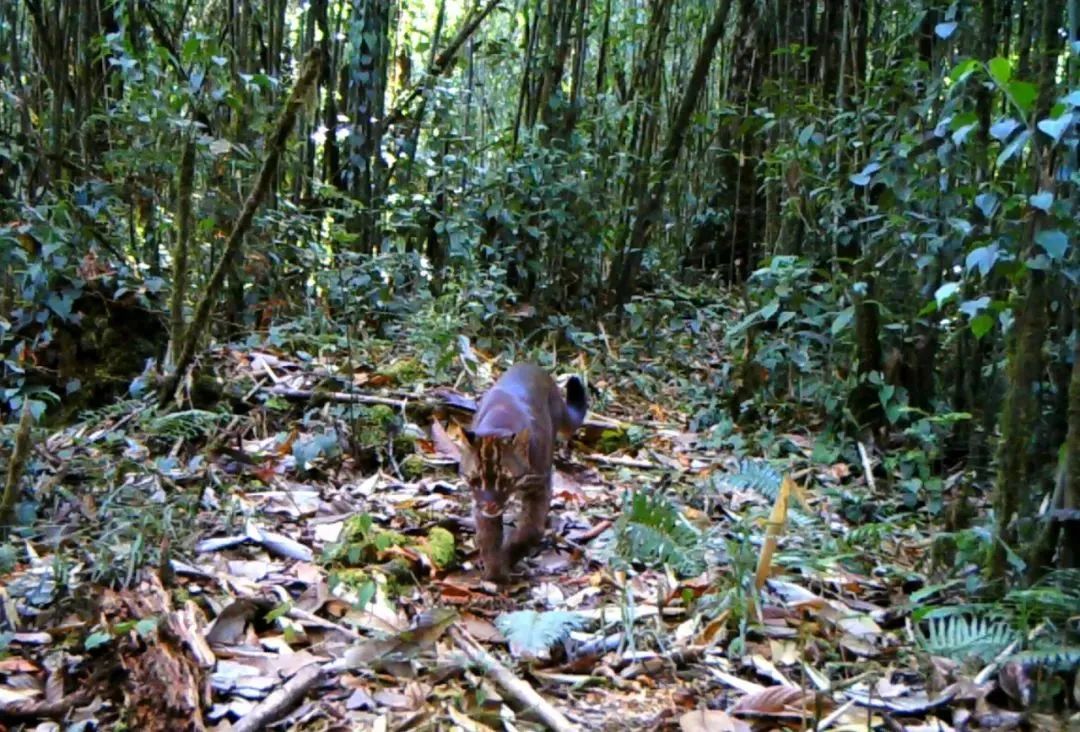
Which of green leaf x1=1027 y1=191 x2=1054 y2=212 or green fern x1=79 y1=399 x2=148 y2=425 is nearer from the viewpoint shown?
green leaf x1=1027 y1=191 x2=1054 y2=212

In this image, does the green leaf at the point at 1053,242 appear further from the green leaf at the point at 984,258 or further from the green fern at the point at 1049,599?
the green fern at the point at 1049,599

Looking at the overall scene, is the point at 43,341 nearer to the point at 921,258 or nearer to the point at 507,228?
the point at 507,228

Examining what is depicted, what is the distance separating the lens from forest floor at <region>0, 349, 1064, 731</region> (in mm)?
2412

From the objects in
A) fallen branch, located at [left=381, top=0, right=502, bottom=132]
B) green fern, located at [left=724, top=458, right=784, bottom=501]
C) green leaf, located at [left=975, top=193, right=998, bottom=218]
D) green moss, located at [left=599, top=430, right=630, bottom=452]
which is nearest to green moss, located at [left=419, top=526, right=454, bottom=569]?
green fern, located at [left=724, top=458, right=784, bottom=501]

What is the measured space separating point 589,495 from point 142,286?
7.92ft

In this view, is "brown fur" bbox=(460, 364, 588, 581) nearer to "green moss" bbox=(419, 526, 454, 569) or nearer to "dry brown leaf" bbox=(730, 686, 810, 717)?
"green moss" bbox=(419, 526, 454, 569)

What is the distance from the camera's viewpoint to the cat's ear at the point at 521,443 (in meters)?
3.26

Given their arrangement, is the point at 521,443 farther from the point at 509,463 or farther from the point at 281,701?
the point at 281,701

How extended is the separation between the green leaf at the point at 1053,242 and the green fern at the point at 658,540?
134cm

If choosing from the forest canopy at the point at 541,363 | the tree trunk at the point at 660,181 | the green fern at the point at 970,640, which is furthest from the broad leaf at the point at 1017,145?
the tree trunk at the point at 660,181

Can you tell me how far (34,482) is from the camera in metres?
3.43

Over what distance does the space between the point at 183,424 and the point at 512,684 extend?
1988mm

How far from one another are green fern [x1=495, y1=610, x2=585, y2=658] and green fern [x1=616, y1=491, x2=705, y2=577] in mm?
469

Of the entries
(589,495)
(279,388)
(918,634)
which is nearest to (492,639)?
(918,634)
